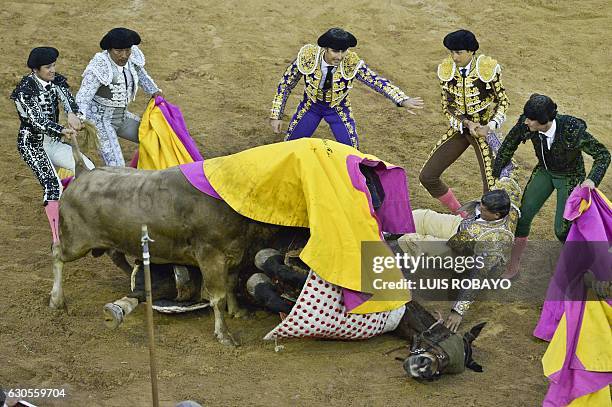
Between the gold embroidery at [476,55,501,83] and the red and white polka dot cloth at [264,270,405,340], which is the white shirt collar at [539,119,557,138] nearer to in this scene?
the gold embroidery at [476,55,501,83]

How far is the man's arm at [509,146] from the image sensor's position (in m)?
7.76

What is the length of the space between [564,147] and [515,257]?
1109mm

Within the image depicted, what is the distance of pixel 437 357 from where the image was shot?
21.6ft

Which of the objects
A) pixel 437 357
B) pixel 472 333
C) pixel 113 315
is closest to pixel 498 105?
pixel 472 333

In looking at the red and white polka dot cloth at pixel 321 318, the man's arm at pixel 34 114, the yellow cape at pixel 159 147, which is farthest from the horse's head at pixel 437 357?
the man's arm at pixel 34 114

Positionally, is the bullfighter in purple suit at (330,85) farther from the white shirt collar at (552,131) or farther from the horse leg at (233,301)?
the horse leg at (233,301)

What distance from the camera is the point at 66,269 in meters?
8.27

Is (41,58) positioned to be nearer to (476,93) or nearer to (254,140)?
(254,140)

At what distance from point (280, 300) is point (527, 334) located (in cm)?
180

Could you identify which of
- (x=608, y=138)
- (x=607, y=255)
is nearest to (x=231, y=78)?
(x=608, y=138)

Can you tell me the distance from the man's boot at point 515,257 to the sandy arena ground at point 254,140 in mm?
155

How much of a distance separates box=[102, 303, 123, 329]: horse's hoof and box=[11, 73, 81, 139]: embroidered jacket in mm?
1631

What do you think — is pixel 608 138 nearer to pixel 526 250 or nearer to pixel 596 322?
pixel 526 250

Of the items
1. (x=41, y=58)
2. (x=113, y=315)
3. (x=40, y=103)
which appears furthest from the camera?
(x=40, y=103)
